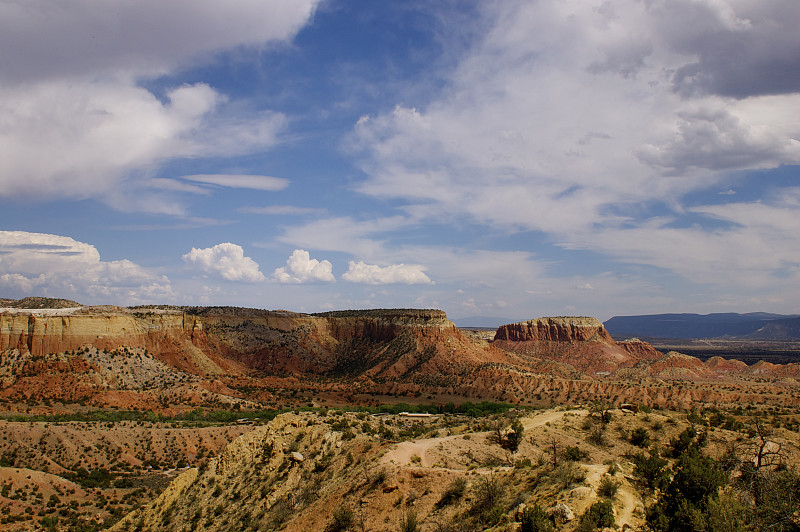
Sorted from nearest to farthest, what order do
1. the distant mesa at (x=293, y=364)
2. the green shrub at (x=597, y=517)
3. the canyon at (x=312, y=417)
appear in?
the green shrub at (x=597, y=517)
the canyon at (x=312, y=417)
the distant mesa at (x=293, y=364)

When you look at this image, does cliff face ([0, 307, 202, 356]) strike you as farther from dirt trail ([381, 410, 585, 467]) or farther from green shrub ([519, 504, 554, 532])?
green shrub ([519, 504, 554, 532])

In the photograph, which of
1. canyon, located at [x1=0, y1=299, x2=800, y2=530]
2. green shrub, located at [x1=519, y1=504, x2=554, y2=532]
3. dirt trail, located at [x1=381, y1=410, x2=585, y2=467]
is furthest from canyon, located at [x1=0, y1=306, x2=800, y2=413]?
green shrub, located at [x1=519, y1=504, x2=554, y2=532]

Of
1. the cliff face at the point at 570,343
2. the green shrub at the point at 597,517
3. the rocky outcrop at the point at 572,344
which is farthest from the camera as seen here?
the rocky outcrop at the point at 572,344

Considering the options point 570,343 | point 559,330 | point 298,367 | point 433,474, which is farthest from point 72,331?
point 559,330

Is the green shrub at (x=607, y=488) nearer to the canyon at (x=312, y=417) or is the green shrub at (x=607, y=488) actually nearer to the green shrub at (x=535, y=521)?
the canyon at (x=312, y=417)

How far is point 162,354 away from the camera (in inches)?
3755

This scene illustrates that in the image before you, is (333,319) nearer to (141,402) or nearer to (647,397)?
(141,402)

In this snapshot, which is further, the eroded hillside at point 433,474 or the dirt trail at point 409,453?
the dirt trail at point 409,453

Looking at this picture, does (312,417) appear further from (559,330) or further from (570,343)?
(559,330)

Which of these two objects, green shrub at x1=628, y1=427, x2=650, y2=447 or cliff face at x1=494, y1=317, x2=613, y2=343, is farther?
cliff face at x1=494, y1=317, x2=613, y2=343

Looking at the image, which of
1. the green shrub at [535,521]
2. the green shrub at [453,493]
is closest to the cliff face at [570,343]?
the green shrub at [453,493]

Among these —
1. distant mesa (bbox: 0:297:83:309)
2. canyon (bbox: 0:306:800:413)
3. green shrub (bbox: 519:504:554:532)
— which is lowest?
canyon (bbox: 0:306:800:413)

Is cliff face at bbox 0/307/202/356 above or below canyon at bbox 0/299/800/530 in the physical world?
above

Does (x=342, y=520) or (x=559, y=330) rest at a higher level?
(x=559, y=330)
